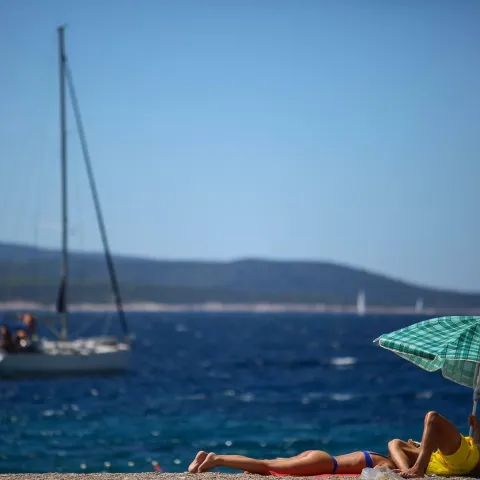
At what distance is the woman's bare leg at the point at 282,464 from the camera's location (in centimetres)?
1070

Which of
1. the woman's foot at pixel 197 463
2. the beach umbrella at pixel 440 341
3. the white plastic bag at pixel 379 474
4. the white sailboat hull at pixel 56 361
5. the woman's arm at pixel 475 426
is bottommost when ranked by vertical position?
the white sailboat hull at pixel 56 361

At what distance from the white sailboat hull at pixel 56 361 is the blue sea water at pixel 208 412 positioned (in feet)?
1.33

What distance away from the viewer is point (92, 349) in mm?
41438

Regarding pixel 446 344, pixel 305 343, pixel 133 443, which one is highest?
pixel 446 344

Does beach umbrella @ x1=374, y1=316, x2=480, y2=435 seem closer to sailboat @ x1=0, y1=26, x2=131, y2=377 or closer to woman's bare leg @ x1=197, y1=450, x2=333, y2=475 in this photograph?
woman's bare leg @ x1=197, y1=450, x2=333, y2=475

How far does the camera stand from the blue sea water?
2116 centimetres

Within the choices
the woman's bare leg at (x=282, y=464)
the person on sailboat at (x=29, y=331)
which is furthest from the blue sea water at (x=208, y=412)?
the woman's bare leg at (x=282, y=464)

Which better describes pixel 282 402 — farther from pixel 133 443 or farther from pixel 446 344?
pixel 446 344

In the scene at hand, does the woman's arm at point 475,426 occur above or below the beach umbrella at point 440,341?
below

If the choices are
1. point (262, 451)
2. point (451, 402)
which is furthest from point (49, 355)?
point (262, 451)

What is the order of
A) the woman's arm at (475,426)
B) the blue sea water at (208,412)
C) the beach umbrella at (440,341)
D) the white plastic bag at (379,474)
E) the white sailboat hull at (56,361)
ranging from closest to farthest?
the white plastic bag at (379,474) → the beach umbrella at (440,341) → the woman's arm at (475,426) → the blue sea water at (208,412) → the white sailboat hull at (56,361)

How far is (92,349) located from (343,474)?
31.6m

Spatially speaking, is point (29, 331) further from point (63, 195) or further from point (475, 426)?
point (475, 426)

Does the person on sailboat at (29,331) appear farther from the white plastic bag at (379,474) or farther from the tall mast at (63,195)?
the white plastic bag at (379,474)
